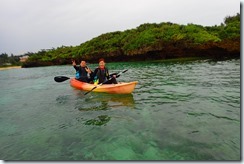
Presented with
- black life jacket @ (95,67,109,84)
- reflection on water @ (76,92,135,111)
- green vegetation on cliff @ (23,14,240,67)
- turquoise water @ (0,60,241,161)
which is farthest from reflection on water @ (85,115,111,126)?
green vegetation on cliff @ (23,14,240,67)

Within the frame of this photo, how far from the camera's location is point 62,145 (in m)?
5.79

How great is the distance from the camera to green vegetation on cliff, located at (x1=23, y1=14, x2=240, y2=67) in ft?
92.0

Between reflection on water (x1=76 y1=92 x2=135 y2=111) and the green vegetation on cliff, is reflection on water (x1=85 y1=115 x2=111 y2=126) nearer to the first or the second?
reflection on water (x1=76 y1=92 x2=135 y2=111)

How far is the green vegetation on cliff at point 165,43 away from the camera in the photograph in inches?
1104

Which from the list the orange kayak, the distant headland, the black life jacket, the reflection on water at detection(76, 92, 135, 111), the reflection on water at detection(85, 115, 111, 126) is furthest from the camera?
the distant headland

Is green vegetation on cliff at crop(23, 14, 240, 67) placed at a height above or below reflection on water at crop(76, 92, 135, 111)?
above

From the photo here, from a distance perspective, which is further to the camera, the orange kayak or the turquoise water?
the orange kayak

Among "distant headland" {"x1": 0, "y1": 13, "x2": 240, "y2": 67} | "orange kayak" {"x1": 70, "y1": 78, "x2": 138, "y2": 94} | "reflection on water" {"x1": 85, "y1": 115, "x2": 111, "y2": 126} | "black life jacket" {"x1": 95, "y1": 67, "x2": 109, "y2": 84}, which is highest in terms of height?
"distant headland" {"x1": 0, "y1": 13, "x2": 240, "y2": 67}

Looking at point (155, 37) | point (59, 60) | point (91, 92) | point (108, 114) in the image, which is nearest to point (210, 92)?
point (108, 114)

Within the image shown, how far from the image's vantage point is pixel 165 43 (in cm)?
3161

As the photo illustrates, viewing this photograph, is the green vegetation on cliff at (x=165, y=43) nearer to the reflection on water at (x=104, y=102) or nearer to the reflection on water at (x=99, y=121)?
the reflection on water at (x=104, y=102)

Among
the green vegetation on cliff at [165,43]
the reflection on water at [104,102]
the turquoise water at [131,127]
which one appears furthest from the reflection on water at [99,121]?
the green vegetation on cliff at [165,43]

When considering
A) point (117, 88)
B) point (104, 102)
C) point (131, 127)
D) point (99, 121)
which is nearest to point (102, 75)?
point (117, 88)

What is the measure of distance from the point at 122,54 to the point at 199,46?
500 inches
